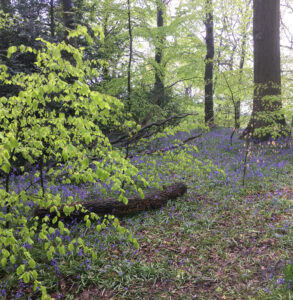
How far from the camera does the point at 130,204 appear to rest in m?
5.41

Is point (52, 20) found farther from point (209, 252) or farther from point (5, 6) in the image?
point (209, 252)

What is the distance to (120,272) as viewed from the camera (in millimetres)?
3711

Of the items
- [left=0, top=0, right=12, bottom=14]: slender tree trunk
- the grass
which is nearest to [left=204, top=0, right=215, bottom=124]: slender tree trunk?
the grass

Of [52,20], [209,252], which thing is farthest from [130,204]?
[52,20]

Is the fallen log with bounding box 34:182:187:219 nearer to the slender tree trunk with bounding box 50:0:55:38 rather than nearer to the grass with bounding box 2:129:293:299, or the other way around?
the grass with bounding box 2:129:293:299

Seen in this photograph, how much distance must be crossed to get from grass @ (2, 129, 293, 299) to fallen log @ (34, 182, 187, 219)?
20 cm

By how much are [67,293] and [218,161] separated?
20.4 ft

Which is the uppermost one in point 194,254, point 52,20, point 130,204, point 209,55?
point 52,20

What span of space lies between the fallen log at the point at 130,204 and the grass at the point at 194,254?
0.65ft

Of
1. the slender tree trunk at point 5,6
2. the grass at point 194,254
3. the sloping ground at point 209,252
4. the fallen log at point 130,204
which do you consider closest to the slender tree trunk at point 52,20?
the slender tree trunk at point 5,6

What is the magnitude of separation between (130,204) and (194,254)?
1729 mm

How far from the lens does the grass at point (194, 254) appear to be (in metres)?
3.45

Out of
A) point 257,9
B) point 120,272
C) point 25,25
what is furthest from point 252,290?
point 25,25

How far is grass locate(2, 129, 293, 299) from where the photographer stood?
11.3ft
